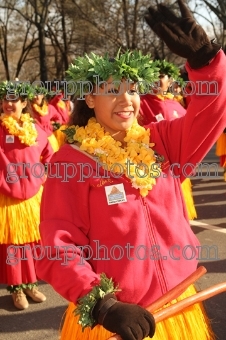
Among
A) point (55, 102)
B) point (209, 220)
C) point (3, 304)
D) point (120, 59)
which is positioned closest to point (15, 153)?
point (3, 304)

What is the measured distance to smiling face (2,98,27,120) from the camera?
4551 mm

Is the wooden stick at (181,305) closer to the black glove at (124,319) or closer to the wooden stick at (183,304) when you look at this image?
the wooden stick at (183,304)

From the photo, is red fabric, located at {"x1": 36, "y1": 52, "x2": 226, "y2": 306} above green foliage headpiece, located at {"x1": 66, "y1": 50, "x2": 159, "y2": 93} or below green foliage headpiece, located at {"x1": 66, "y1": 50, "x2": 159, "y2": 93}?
below

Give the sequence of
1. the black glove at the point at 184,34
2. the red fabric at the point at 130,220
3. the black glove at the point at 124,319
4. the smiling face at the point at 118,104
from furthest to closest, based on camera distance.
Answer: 1. the smiling face at the point at 118,104
2. the red fabric at the point at 130,220
3. the black glove at the point at 184,34
4. the black glove at the point at 124,319

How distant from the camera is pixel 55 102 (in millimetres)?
11703

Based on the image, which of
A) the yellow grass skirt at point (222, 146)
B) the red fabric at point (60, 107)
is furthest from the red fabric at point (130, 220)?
the red fabric at point (60, 107)

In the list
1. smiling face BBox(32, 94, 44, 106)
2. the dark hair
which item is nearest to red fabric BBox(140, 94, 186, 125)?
smiling face BBox(32, 94, 44, 106)

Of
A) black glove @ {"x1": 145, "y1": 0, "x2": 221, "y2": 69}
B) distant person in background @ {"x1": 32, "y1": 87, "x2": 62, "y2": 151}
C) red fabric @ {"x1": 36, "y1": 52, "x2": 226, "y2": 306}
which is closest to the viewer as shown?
black glove @ {"x1": 145, "y1": 0, "x2": 221, "y2": 69}

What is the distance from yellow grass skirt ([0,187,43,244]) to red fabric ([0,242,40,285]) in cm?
8

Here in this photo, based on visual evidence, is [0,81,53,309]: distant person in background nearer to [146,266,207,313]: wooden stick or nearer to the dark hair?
the dark hair

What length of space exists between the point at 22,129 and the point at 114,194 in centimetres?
246

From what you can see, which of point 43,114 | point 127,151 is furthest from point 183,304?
point 43,114

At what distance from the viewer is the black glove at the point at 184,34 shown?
1844 mm

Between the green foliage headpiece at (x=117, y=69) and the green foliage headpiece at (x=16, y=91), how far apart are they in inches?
94.0
